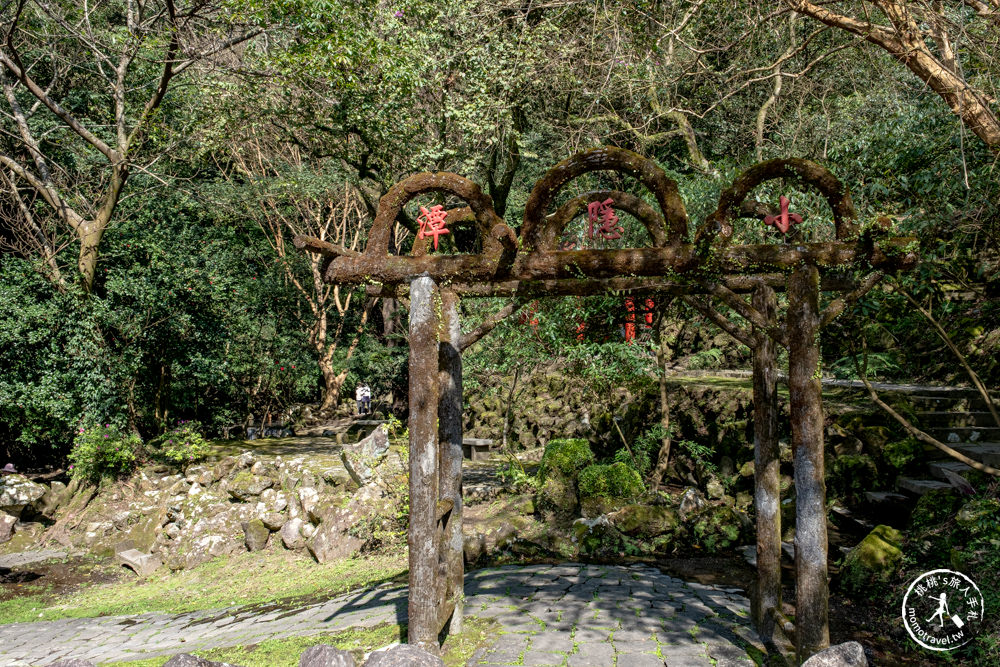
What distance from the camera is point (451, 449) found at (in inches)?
227

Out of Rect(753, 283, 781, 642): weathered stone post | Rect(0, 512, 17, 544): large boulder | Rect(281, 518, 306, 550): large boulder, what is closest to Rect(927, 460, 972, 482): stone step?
Rect(753, 283, 781, 642): weathered stone post

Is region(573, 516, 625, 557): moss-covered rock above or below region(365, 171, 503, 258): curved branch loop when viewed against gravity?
below

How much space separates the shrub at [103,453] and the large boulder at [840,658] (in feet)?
44.1

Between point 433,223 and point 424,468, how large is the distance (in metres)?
2.08

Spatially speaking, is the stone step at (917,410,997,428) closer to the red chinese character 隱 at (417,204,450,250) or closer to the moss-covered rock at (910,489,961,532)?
the moss-covered rock at (910,489,961,532)

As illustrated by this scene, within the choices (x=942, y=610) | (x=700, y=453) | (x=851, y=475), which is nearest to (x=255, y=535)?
(x=700, y=453)

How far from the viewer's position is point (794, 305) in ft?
15.9

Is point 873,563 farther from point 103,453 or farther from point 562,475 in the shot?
point 103,453

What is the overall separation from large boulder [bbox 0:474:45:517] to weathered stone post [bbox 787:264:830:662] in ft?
48.7

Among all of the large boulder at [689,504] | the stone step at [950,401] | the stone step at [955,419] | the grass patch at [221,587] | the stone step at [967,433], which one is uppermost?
the stone step at [950,401]

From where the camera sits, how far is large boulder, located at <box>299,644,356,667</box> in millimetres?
4734

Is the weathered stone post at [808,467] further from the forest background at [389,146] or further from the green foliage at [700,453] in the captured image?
the green foliage at [700,453]

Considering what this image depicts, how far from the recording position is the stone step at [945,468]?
295 inches

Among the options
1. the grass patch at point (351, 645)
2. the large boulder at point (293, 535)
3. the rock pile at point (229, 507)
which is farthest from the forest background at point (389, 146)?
the large boulder at point (293, 535)
